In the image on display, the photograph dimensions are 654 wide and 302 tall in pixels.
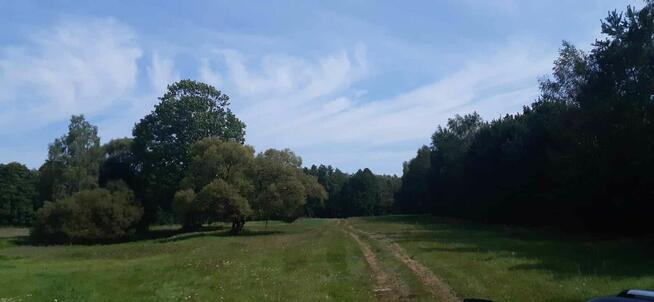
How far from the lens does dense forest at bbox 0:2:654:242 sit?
37.8m

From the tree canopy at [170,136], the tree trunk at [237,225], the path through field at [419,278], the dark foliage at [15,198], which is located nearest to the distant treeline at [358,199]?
the dark foliage at [15,198]

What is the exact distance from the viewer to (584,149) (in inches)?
1681

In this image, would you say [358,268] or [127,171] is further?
[127,171]

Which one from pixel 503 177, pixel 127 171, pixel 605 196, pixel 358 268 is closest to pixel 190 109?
pixel 127 171

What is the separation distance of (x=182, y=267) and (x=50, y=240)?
4757 centimetres

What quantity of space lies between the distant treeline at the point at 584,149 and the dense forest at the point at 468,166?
101mm

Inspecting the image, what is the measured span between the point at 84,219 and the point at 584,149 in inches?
Result: 2004

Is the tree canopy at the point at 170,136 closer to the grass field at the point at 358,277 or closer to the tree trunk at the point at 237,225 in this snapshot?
the tree trunk at the point at 237,225

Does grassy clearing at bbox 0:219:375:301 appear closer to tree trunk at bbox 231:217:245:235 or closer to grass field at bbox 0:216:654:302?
grass field at bbox 0:216:654:302

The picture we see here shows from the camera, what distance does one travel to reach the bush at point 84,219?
66.4 meters

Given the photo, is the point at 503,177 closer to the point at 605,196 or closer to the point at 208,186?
the point at 605,196

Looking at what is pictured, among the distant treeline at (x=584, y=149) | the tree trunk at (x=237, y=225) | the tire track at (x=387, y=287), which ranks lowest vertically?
the tire track at (x=387, y=287)

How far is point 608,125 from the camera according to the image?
38500 millimetres

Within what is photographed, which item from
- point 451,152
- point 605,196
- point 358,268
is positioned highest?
point 451,152
